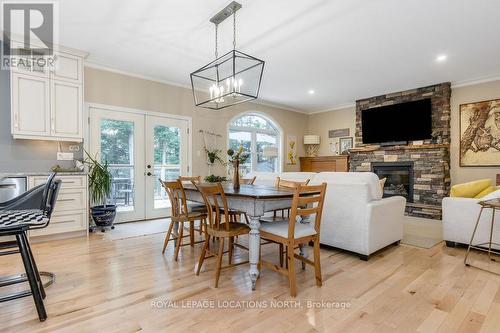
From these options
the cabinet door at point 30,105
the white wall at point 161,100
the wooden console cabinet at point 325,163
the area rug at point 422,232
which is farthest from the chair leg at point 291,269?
the wooden console cabinet at point 325,163

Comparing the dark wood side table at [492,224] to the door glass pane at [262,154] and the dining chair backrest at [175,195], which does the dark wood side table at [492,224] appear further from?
the door glass pane at [262,154]

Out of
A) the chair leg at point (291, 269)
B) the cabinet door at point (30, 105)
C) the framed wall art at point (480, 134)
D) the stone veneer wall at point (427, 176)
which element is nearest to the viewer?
the chair leg at point (291, 269)

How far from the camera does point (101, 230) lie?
4176 millimetres

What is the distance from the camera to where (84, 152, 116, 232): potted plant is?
13.5 feet

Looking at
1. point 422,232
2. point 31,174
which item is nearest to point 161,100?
point 31,174

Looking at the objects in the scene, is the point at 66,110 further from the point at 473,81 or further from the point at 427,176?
the point at 473,81

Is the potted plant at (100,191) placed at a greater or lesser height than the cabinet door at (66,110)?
lesser

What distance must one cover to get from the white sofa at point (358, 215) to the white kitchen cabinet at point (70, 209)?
326 cm

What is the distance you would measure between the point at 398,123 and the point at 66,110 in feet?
21.0

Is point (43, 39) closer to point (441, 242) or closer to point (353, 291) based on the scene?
point (353, 291)

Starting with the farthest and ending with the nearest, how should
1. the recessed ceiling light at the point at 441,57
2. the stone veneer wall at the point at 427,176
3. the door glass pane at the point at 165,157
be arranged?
1. the stone veneer wall at the point at 427,176
2. the door glass pane at the point at 165,157
3. the recessed ceiling light at the point at 441,57

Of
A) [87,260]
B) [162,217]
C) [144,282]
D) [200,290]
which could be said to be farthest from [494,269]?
[162,217]

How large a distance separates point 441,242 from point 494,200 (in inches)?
48.0

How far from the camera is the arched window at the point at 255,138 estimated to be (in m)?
6.57
